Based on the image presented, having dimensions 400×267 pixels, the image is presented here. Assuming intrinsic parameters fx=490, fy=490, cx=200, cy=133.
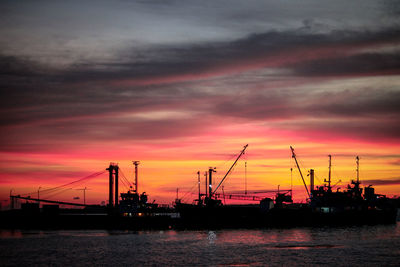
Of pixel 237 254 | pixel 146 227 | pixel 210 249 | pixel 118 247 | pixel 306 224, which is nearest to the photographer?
pixel 237 254

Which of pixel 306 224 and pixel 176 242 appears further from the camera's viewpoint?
pixel 306 224

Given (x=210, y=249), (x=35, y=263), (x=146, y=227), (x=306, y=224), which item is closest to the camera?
(x=35, y=263)

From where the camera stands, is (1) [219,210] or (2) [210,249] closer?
(2) [210,249]

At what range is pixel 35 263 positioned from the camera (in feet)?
287

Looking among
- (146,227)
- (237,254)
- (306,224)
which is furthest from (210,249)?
(306,224)

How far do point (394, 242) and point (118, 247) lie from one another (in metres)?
67.4

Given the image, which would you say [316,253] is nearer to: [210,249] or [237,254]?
[237,254]

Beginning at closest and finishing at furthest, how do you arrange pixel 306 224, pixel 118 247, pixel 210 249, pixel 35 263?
pixel 35 263, pixel 210 249, pixel 118 247, pixel 306 224

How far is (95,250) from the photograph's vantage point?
10588 cm

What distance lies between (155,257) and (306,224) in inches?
4496

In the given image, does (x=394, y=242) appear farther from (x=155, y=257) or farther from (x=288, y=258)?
(x=155, y=257)

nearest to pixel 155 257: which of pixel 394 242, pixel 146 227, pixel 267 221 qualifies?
pixel 394 242

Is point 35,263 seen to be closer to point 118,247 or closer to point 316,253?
point 118,247

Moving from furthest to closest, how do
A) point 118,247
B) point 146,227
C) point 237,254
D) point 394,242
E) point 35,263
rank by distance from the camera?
point 146,227 < point 394,242 < point 118,247 < point 237,254 < point 35,263
